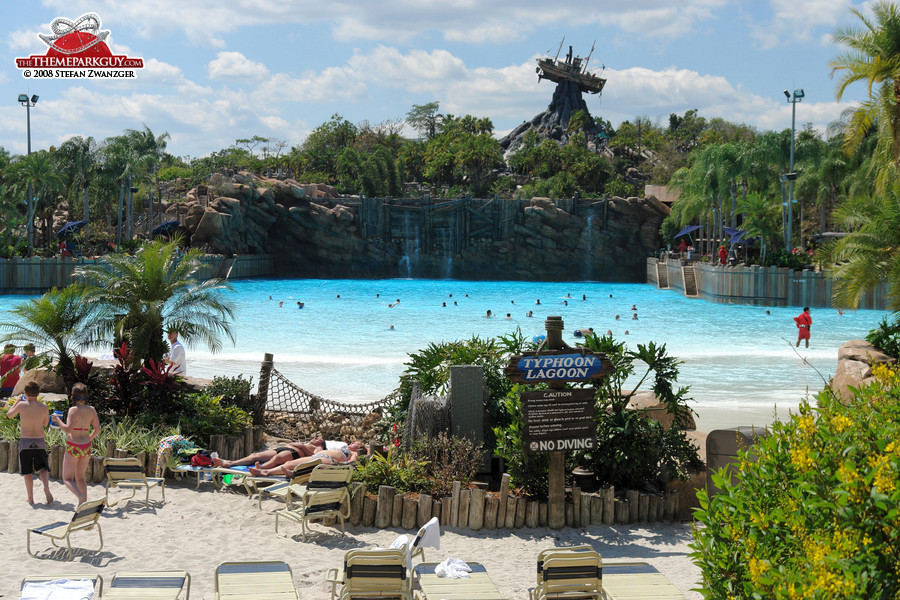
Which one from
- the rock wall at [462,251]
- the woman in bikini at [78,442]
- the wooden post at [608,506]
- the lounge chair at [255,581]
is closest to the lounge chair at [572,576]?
the lounge chair at [255,581]

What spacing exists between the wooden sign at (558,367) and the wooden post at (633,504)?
4.08ft

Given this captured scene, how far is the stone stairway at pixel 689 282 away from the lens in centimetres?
4366

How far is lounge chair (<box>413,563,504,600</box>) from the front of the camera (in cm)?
559

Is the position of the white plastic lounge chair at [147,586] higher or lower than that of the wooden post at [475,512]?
A: higher

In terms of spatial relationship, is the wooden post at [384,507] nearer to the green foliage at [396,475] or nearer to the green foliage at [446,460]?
the green foliage at [396,475]

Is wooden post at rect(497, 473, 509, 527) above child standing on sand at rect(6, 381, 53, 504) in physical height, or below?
below

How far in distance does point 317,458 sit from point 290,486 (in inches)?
46.6

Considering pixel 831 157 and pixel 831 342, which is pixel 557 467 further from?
pixel 831 157

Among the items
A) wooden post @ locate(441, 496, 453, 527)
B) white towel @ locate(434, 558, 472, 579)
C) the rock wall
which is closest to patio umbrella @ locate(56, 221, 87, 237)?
the rock wall

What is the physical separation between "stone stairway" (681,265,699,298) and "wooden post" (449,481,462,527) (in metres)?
37.3

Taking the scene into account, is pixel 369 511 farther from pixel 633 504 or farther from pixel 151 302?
pixel 151 302

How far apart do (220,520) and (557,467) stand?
3441 mm

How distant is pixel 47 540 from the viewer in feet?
24.4

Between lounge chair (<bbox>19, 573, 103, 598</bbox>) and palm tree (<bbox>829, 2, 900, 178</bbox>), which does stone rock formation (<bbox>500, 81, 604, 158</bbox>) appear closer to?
palm tree (<bbox>829, 2, 900, 178</bbox>)
